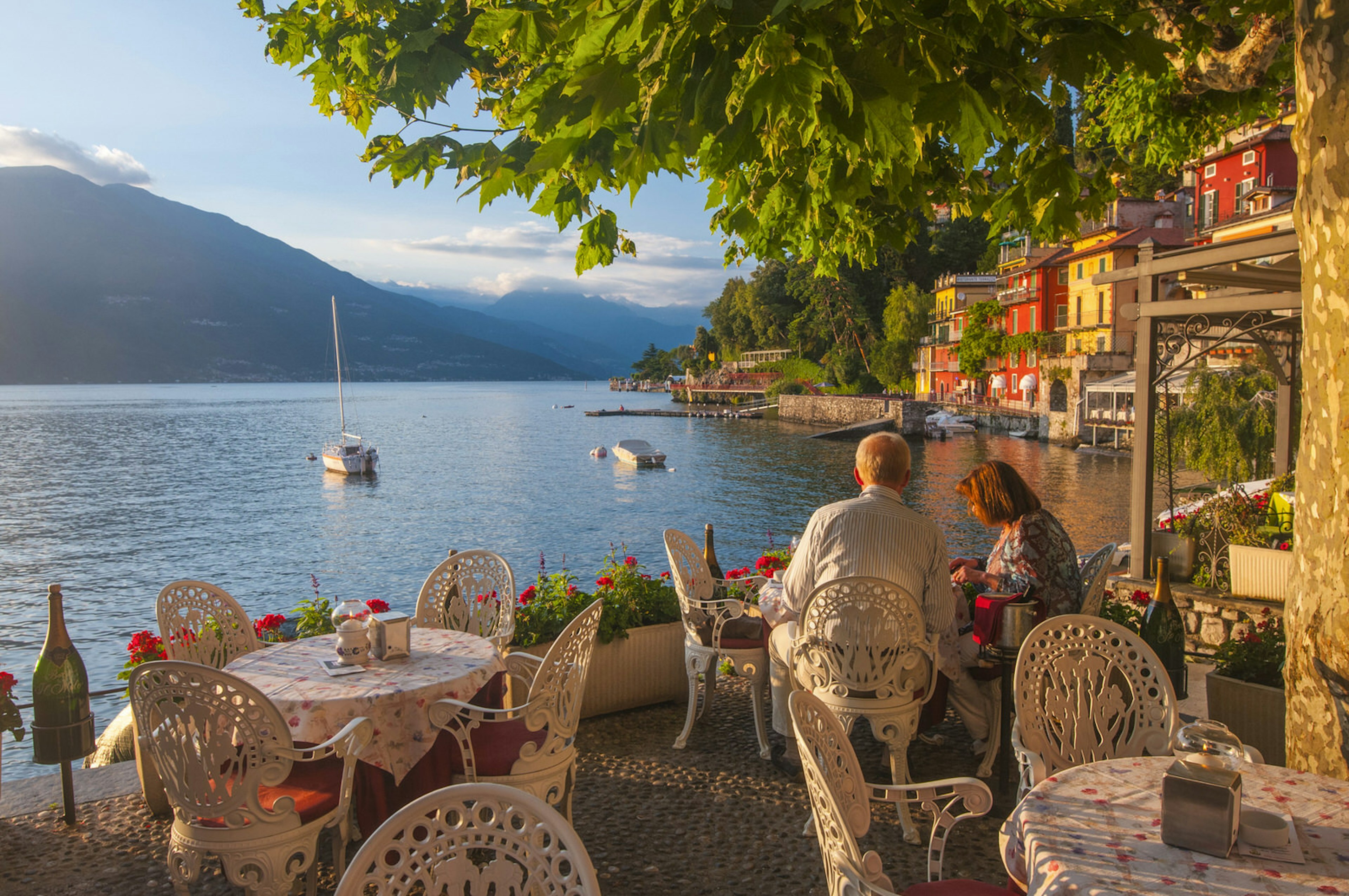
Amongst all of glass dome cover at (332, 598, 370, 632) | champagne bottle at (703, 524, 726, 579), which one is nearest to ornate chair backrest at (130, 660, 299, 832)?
glass dome cover at (332, 598, 370, 632)

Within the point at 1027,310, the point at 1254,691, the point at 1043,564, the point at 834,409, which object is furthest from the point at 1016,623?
the point at 834,409

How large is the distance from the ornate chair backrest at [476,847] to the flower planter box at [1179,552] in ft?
23.4

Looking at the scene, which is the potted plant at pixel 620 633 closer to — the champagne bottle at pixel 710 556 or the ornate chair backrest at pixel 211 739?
the champagne bottle at pixel 710 556

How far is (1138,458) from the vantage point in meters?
7.03

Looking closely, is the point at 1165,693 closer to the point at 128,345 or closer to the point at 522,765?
the point at 522,765

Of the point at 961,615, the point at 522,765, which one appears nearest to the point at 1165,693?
the point at 961,615

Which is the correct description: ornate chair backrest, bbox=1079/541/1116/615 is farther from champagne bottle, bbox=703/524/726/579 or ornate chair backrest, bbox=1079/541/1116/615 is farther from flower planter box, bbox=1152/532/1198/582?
flower planter box, bbox=1152/532/1198/582

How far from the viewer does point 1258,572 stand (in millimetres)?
6414

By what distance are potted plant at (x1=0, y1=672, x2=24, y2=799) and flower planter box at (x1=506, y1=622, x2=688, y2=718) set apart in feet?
7.84

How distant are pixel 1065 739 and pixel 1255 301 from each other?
4.89m

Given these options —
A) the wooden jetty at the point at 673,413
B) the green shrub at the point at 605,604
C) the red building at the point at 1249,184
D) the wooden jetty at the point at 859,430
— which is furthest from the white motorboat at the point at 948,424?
the green shrub at the point at 605,604

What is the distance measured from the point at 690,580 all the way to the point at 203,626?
2.69m

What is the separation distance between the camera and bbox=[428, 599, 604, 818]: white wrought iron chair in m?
3.08

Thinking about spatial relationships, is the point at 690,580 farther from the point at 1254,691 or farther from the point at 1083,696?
the point at 1254,691
